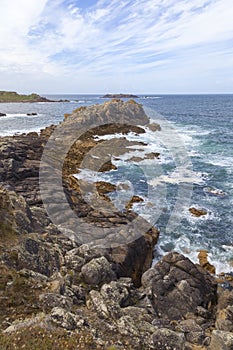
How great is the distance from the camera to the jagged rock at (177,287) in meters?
14.3

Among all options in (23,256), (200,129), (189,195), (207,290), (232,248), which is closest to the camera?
(23,256)

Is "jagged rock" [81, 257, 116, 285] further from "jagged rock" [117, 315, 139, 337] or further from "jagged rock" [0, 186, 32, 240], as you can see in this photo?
"jagged rock" [0, 186, 32, 240]

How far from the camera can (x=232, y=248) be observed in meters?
21.2

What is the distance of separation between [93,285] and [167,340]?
4.62 meters

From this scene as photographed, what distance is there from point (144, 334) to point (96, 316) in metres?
2.02

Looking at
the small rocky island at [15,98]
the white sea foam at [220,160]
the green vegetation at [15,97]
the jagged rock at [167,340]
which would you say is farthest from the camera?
the green vegetation at [15,97]

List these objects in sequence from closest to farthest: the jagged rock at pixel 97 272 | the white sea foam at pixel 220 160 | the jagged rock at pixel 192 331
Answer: the jagged rock at pixel 192 331 < the jagged rock at pixel 97 272 < the white sea foam at pixel 220 160

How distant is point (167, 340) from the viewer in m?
10.0

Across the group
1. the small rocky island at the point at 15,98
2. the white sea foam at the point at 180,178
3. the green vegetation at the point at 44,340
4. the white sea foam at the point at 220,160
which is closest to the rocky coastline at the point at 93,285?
the green vegetation at the point at 44,340

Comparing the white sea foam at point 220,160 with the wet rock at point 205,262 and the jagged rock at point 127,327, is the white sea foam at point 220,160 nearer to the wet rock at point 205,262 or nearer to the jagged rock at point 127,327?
the wet rock at point 205,262

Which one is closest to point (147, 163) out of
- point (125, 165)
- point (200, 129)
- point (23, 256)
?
point (125, 165)

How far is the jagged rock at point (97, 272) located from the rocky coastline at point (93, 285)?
0.05 metres

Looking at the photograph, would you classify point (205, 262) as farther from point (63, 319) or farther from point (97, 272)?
point (63, 319)

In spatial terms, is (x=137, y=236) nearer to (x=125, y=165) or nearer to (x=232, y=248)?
(x=232, y=248)
